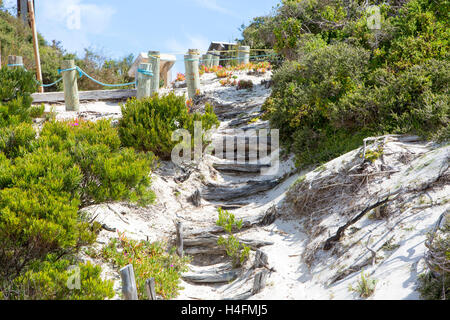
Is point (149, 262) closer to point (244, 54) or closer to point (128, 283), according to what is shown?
point (128, 283)

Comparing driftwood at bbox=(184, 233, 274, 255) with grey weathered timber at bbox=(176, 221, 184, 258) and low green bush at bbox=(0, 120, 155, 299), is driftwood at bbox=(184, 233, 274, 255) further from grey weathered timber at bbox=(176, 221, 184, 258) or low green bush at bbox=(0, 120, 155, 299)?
low green bush at bbox=(0, 120, 155, 299)

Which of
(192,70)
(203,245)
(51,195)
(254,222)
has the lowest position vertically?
(203,245)

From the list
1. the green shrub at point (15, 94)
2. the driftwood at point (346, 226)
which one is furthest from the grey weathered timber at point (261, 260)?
the green shrub at point (15, 94)

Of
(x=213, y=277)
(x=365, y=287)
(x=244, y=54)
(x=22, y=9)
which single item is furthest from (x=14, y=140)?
(x=22, y=9)

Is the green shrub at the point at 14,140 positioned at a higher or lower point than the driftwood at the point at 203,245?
higher

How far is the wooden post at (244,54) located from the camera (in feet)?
57.2

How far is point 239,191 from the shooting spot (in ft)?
28.7

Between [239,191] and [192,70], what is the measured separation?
584 centimetres

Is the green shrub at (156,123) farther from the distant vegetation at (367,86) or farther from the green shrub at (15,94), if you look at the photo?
the distant vegetation at (367,86)

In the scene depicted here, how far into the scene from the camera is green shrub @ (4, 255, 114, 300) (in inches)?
180

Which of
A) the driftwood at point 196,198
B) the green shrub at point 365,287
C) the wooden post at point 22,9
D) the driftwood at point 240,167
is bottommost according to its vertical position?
the driftwood at point 196,198

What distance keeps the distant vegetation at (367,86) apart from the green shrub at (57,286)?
16.4ft

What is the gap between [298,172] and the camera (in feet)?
27.8
